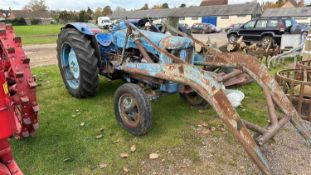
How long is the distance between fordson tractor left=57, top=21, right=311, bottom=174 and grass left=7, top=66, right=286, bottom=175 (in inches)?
9.7

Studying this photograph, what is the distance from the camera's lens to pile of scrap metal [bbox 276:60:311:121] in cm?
427

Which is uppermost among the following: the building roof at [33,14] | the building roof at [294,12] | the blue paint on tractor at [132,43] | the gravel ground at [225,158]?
the building roof at [33,14]

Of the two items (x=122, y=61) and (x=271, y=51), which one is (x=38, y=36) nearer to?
(x=271, y=51)

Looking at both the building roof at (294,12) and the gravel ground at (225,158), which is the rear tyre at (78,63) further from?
the building roof at (294,12)

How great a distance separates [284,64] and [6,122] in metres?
9.58

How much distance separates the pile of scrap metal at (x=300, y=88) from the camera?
4.27 meters

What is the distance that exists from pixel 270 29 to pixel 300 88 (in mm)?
12208

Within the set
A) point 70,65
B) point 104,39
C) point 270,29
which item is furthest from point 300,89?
point 270,29

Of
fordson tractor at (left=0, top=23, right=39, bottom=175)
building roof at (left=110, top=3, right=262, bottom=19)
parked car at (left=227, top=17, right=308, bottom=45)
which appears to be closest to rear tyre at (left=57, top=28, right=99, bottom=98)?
fordson tractor at (left=0, top=23, right=39, bottom=175)

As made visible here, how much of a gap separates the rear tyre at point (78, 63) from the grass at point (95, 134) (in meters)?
0.30

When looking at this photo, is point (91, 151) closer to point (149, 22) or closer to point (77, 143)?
point (77, 143)

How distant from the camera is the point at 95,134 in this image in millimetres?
3980

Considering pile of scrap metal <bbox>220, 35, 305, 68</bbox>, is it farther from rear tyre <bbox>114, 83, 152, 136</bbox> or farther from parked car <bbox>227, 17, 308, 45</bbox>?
A: rear tyre <bbox>114, 83, 152, 136</bbox>

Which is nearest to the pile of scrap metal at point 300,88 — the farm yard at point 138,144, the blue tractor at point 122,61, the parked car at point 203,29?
the farm yard at point 138,144
